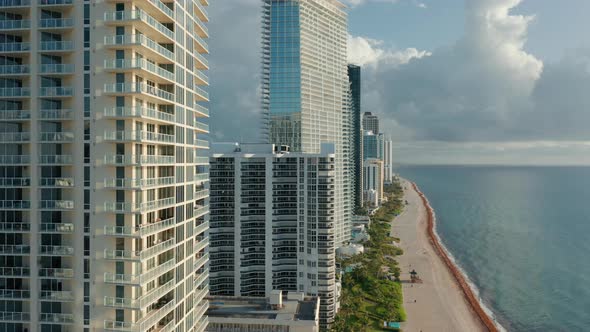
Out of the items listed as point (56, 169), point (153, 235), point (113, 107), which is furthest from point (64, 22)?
point (153, 235)

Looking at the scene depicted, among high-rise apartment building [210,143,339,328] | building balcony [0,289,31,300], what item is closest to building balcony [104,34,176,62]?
building balcony [0,289,31,300]

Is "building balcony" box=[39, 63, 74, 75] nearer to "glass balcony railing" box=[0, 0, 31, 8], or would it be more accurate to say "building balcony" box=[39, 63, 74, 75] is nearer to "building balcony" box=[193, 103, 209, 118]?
"glass balcony railing" box=[0, 0, 31, 8]

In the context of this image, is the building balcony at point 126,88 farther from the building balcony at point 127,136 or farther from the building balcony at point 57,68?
the building balcony at point 57,68

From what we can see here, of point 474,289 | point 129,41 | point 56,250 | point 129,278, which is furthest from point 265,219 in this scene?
point 474,289


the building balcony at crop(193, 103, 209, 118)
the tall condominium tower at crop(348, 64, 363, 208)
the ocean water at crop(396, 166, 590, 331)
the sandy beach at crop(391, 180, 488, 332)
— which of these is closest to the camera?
the building balcony at crop(193, 103, 209, 118)

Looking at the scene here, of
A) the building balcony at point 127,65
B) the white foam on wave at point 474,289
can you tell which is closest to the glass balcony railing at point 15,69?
the building balcony at point 127,65

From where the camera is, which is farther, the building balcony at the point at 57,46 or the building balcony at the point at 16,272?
the building balcony at the point at 16,272
